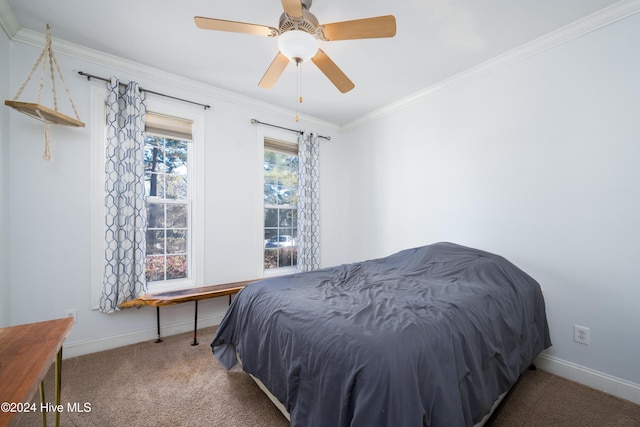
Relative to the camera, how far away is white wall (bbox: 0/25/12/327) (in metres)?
1.97

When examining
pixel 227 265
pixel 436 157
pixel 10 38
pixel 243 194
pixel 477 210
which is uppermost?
pixel 10 38

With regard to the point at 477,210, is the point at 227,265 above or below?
below

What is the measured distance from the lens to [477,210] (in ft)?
8.65

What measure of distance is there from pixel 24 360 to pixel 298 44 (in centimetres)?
195

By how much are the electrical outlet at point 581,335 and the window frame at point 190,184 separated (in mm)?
3475

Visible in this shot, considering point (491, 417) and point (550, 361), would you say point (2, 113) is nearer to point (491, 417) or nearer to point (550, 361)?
point (491, 417)

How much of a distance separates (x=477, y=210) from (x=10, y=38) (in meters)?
4.35

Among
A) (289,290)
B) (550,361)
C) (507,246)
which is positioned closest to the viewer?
(289,290)

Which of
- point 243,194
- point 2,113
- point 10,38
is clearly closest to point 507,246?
point 243,194

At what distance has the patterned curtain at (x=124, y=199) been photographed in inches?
94.3

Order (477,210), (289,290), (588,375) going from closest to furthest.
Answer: (289,290) → (588,375) → (477,210)

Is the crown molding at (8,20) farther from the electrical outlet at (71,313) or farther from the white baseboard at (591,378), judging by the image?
the white baseboard at (591,378)

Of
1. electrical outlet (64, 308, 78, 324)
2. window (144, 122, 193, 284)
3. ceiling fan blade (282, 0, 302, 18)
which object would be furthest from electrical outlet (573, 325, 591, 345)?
electrical outlet (64, 308, 78, 324)

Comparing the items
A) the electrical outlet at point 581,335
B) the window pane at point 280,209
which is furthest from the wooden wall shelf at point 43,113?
the electrical outlet at point 581,335
